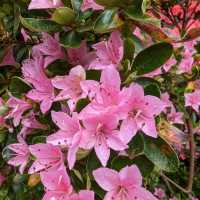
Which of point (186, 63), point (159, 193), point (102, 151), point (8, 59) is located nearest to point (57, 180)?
point (102, 151)

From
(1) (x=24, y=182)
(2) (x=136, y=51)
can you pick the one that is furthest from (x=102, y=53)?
(1) (x=24, y=182)

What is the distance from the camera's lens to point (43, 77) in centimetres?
125

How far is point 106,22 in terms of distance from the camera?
3.64ft

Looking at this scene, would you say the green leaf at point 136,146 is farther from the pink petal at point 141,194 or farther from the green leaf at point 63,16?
the green leaf at point 63,16

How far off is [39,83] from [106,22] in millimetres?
245

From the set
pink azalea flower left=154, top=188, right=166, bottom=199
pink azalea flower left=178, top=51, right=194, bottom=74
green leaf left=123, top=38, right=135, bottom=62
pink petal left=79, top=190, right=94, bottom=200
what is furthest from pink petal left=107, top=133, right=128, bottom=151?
pink azalea flower left=154, top=188, right=166, bottom=199

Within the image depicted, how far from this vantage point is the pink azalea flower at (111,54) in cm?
114

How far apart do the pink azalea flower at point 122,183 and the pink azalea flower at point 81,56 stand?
11.4 inches

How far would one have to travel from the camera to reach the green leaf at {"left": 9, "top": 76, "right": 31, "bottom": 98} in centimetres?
129

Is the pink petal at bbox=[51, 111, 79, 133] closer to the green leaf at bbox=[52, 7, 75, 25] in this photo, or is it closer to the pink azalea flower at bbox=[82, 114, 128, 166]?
the pink azalea flower at bbox=[82, 114, 128, 166]

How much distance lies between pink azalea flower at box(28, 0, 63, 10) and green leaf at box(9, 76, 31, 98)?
7.7 inches

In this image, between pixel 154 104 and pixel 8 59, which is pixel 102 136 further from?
pixel 8 59

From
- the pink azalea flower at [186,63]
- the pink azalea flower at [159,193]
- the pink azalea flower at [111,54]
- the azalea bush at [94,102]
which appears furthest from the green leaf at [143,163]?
the pink azalea flower at [159,193]

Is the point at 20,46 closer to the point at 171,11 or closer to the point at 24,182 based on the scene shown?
the point at 24,182
